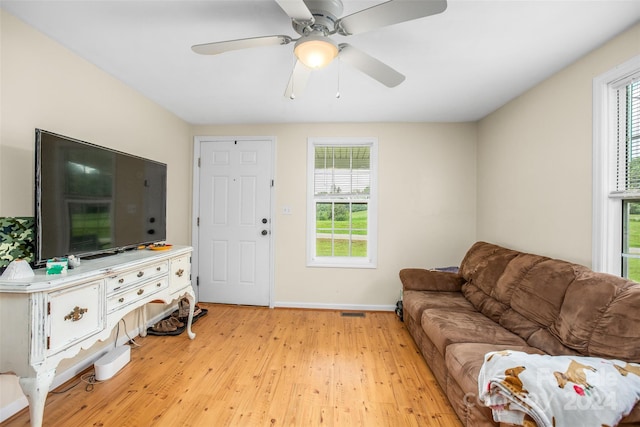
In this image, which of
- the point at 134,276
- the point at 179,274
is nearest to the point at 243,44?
the point at 134,276

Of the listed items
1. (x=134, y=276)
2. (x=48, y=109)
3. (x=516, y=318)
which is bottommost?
(x=516, y=318)

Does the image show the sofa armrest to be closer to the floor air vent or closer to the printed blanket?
the floor air vent

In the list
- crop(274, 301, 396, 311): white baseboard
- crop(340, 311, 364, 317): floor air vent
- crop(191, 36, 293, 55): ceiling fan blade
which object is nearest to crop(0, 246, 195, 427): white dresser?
crop(191, 36, 293, 55): ceiling fan blade

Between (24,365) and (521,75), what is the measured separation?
3807 millimetres

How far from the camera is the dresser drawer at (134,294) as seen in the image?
5.90ft

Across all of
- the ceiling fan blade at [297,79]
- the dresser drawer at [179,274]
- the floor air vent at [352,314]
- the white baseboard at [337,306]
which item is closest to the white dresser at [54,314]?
the dresser drawer at [179,274]

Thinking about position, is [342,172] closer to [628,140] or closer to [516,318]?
[516,318]

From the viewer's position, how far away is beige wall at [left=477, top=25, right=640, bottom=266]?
199 cm

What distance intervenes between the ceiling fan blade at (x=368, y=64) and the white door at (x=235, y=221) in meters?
2.14

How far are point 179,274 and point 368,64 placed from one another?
7.70 feet

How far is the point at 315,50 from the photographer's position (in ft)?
4.66

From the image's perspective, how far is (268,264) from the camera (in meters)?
3.66

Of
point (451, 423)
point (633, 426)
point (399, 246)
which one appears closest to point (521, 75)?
point (399, 246)

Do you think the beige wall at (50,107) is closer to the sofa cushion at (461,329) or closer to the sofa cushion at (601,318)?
the sofa cushion at (461,329)
